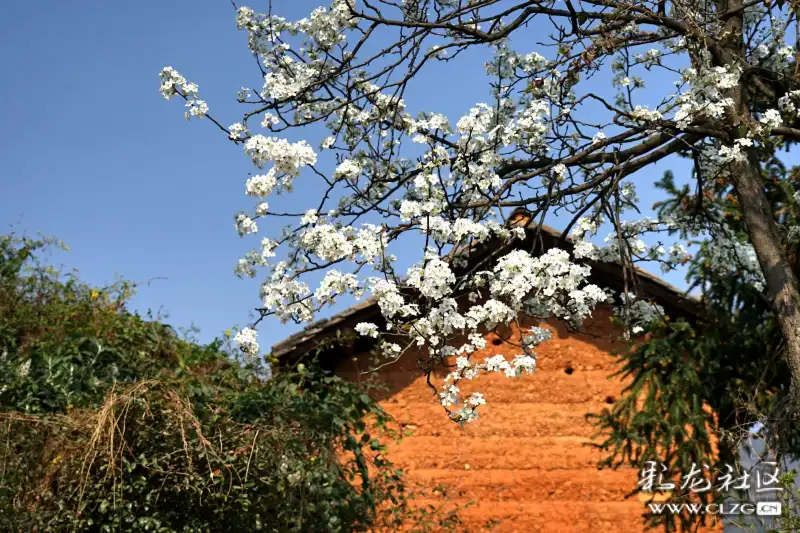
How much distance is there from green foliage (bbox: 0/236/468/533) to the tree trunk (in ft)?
12.3

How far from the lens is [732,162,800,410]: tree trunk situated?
774 centimetres

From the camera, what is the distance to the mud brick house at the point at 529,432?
11.1m

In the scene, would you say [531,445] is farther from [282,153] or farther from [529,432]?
[282,153]

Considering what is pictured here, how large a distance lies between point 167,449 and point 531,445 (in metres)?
5.25

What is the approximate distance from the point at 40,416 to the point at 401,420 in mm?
4986

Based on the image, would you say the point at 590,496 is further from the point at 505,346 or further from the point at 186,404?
the point at 186,404

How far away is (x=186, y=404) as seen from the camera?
765cm

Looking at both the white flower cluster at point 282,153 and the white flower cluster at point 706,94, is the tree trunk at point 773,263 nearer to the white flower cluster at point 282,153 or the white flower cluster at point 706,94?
the white flower cluster at point 706,94

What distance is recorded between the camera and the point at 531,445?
11.4m

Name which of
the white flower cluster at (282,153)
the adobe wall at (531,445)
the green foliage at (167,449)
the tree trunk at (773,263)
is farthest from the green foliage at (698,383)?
the white flower cluster at (282,153)

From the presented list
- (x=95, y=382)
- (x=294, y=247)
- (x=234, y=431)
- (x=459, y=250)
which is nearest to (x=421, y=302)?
(x=459, y=250)

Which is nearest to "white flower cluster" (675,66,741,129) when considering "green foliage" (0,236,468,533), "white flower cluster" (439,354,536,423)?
"white flower cluster" (439,354,536,423)

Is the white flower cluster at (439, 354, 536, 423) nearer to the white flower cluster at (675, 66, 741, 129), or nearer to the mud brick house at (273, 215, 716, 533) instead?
the white flower cluster at (675, 66, 741, 129)

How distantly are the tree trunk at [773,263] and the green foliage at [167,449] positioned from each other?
3.75 m
